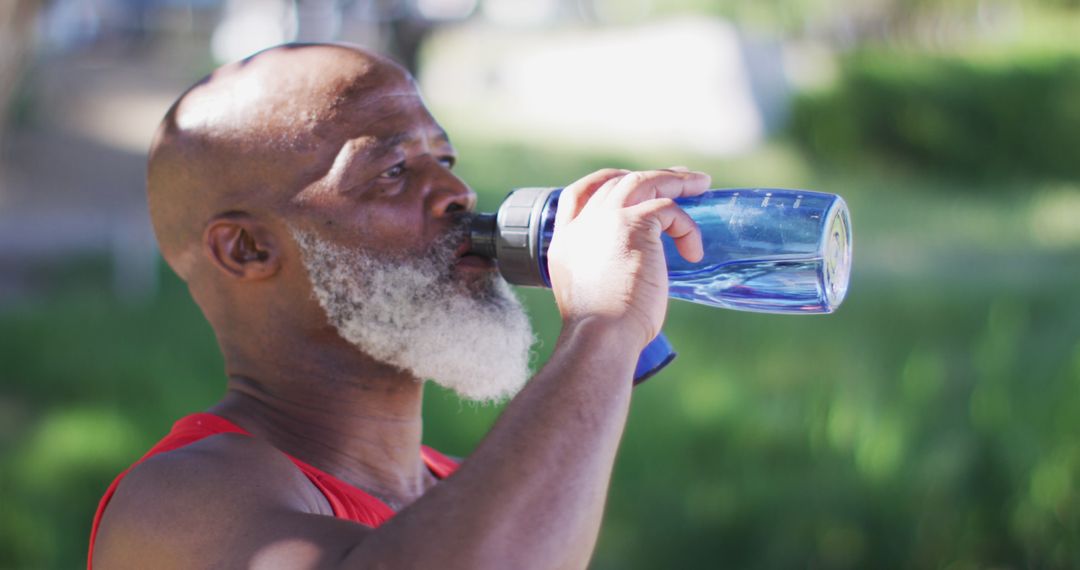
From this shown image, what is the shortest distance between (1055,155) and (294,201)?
634 inches

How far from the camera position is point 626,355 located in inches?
55.2

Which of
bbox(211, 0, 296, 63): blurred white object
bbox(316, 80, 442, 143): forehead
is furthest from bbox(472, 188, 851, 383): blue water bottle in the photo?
bbox(211, 0, 296, 63): blurred white object

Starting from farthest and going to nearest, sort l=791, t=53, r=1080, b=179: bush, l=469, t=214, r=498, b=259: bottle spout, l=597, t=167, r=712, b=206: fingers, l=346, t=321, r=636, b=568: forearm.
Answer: l=791, t=53, r=1080, b=179: bush, l=469, t=214, r=498, b=259: bottle spout, l=597, t=167, r=712, b=206: fingers, l=346, t=321, r=636, b=568: forearm

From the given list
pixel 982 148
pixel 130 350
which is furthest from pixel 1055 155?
pixel 130 350

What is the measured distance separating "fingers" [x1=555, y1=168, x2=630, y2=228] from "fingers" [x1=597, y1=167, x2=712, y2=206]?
0.08ft

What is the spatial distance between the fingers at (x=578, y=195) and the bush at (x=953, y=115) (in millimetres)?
13543

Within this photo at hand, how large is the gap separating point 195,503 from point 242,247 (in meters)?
0.50

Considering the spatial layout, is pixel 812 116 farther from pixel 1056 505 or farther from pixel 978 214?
pixel 1056 505

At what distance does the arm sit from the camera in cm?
127

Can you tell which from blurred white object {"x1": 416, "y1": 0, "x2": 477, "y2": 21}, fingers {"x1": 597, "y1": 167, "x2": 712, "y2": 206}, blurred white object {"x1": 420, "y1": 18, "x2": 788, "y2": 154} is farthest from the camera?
blurred white object {"x1": 416, "y1": 0, "x2": 477, "y2": 21}

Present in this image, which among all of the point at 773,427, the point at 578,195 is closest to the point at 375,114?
the point at 578,195

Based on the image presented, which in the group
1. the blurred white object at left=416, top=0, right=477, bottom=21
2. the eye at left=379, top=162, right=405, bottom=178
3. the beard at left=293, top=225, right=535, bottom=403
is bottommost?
the blurred white object at left=416, top=0, right=477, bottom=21

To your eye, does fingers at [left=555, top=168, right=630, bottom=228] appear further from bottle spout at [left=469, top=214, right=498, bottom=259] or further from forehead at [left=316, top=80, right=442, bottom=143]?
forehead at [left=316, top=80, right=442, bottom=143]

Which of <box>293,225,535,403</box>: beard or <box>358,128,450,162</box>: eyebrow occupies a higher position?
<box>358,128,450,162</box>: eyebrow
